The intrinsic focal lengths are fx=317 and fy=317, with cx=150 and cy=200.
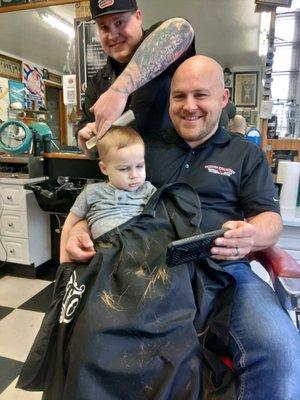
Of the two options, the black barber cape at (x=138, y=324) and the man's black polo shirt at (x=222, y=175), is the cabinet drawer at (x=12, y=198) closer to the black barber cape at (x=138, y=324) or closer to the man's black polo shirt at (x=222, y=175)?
the man's black polo shirt at (x=222, y=175)

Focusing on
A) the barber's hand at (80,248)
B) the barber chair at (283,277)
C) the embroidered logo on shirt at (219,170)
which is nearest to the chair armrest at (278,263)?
the barber chair at (283,277)

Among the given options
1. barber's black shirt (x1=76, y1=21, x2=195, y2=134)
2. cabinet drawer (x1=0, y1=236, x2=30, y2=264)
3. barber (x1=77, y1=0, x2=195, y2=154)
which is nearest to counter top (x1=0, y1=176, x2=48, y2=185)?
cabinet drawer (x1=0, y1=236, x2=30, y2=264)

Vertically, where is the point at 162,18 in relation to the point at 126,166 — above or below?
above

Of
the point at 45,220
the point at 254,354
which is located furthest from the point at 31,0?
the point at 254,354

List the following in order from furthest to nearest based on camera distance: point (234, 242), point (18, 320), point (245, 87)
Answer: point (245, 87) → point (18, 320) → point (234, 242)

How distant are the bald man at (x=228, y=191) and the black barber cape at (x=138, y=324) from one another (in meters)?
0.07

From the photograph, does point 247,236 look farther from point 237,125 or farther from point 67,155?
point 67,155

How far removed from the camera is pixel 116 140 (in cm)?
107

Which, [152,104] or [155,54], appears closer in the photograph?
[155,54]

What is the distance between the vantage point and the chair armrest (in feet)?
3.22

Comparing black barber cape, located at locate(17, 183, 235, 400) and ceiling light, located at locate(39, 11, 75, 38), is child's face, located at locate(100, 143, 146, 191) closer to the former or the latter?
black barber cape, located at locate(17, 183, 235, 400)

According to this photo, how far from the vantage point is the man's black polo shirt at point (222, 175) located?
1176 mm

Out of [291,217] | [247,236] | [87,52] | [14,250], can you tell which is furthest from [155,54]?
[14,250]

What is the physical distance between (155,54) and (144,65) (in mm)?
56
